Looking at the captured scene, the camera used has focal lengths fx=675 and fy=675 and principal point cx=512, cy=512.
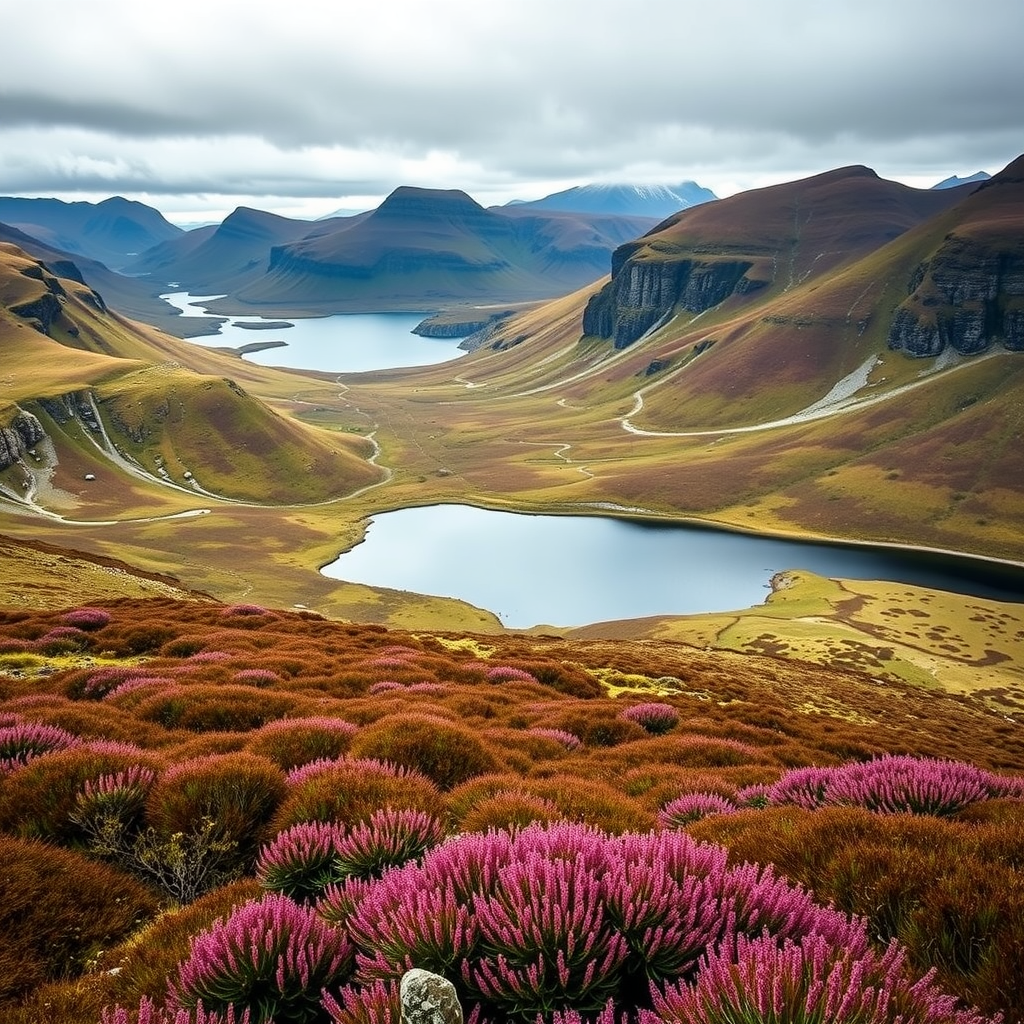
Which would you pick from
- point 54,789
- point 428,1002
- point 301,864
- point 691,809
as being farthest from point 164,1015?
point 691,809

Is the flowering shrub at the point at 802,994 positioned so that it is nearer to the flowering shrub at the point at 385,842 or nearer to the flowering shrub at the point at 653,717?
the flowering shrub at the point at 385,842

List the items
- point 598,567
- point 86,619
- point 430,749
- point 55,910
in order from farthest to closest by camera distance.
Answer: point 598,567
point 86,619
point 430,749
point 55,910

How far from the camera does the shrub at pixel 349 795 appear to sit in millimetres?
7133

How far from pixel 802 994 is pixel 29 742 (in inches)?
442

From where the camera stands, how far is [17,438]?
191m

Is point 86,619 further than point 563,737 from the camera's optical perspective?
Yes

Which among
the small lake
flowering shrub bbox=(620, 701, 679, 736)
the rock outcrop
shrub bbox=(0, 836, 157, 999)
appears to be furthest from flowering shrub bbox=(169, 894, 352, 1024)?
the rock outcrop

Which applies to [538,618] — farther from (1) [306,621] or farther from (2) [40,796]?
(2) [40,796]

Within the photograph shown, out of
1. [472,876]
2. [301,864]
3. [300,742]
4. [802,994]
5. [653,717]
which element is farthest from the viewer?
[653,717]

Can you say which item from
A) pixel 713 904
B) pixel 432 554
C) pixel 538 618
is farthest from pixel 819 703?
pixel 432 554

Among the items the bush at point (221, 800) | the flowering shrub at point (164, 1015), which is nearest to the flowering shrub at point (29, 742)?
the bush at point (221, 800)

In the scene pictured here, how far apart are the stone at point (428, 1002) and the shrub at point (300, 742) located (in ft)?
22.4

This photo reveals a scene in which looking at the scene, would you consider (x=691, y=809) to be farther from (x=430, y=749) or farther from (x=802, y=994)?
(x=802, y=994)

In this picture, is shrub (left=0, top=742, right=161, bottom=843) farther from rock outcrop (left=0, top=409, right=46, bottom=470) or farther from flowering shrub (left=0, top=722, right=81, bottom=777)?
rock outcrop (left=0, top=409, right=46, bottom=470)
